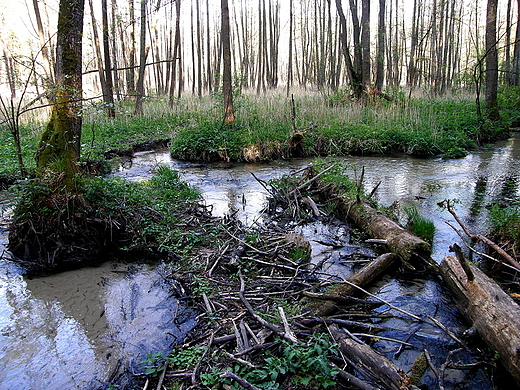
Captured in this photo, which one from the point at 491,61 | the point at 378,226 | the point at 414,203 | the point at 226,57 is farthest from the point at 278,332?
the point at 491,61

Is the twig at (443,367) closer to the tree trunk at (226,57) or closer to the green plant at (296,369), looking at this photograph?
the green plant at (296,369)

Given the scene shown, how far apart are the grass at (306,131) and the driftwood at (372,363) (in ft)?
29.4

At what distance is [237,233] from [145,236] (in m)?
1.31

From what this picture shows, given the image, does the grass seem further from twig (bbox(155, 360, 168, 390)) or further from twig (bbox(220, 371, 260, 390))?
twig (bbox(220, 371, 260, 390))

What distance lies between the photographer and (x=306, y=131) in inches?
451

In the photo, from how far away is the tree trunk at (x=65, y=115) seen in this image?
481cm

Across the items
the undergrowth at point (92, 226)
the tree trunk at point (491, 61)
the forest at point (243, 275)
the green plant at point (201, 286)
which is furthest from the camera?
the tree trunk at point (491, 61)

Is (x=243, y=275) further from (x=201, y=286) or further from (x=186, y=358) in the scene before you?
(x=186, y=358)

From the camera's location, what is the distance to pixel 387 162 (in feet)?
35.5

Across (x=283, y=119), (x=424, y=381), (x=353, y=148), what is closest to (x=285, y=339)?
(x=424, y=381)

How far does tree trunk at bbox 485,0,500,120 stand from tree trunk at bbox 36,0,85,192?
43.6ft

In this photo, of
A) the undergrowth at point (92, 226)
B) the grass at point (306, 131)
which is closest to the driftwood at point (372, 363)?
the undergrowth at point (92, 226)

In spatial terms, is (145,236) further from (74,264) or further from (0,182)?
(0,182)

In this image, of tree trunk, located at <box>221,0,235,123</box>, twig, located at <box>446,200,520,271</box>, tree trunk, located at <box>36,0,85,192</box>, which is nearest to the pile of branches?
twig, located at <box>446,200,520,271</box>
